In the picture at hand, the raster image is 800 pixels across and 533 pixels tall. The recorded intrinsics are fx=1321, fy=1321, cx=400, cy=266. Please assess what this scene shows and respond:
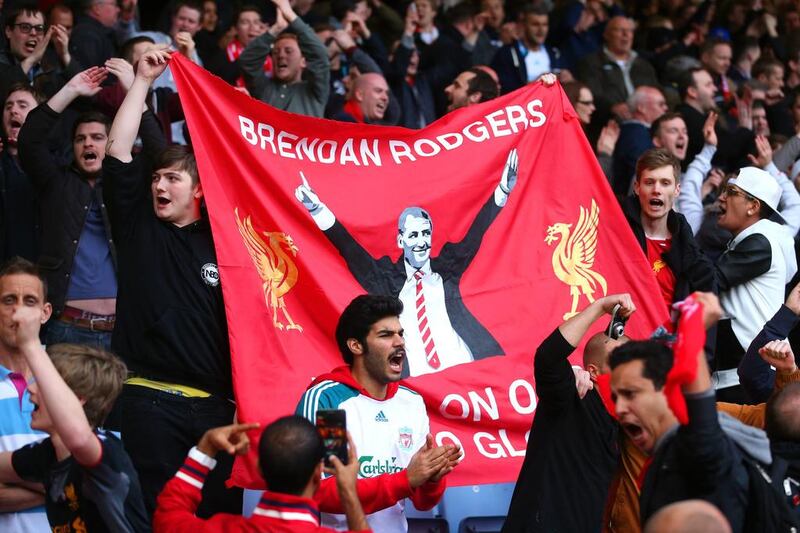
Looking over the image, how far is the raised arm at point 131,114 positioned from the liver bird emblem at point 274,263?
69cm

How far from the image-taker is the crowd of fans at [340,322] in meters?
4.75

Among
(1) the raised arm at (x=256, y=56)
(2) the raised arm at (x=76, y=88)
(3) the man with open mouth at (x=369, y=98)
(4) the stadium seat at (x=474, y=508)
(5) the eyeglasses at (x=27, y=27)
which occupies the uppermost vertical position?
(5) the eyeglasses at (x=27, y=27)

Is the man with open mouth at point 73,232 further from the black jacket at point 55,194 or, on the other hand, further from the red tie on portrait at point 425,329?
the red tie on portrait at point 425,329

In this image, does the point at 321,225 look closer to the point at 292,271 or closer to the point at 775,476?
the point at 292,271

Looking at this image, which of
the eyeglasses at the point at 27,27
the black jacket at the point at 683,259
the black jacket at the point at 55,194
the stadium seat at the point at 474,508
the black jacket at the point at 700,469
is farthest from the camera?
the eyeglasses at the point at 27,27

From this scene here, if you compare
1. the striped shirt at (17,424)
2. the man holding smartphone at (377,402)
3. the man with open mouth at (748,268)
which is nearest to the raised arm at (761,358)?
the man with open mouth at (748,268)

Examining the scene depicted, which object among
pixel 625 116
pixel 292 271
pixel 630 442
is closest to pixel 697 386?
pixel 630 442

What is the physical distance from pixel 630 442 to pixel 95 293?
3.48 m

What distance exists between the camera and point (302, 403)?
20.4ft

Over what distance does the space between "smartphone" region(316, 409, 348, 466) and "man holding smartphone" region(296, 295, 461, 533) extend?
107 centimetres

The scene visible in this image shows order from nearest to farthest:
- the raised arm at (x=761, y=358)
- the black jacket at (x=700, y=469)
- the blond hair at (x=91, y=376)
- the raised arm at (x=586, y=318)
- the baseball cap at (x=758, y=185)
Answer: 1. the black jacket at (x=700, y=469)
2. the blond hair at (x=91, y=376)
3. the raised arm at (x=586, y=318)
4. the raised arm at (x=761, y=358)
5. the baseball cap at (x=758, y=185)

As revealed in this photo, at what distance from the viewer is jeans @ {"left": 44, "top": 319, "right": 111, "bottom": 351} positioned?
753 centimetres

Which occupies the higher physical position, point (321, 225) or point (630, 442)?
point (321, 225)

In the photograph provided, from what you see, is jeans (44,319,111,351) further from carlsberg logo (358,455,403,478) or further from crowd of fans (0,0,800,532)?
carlsberg logo (358,455,403,478)
